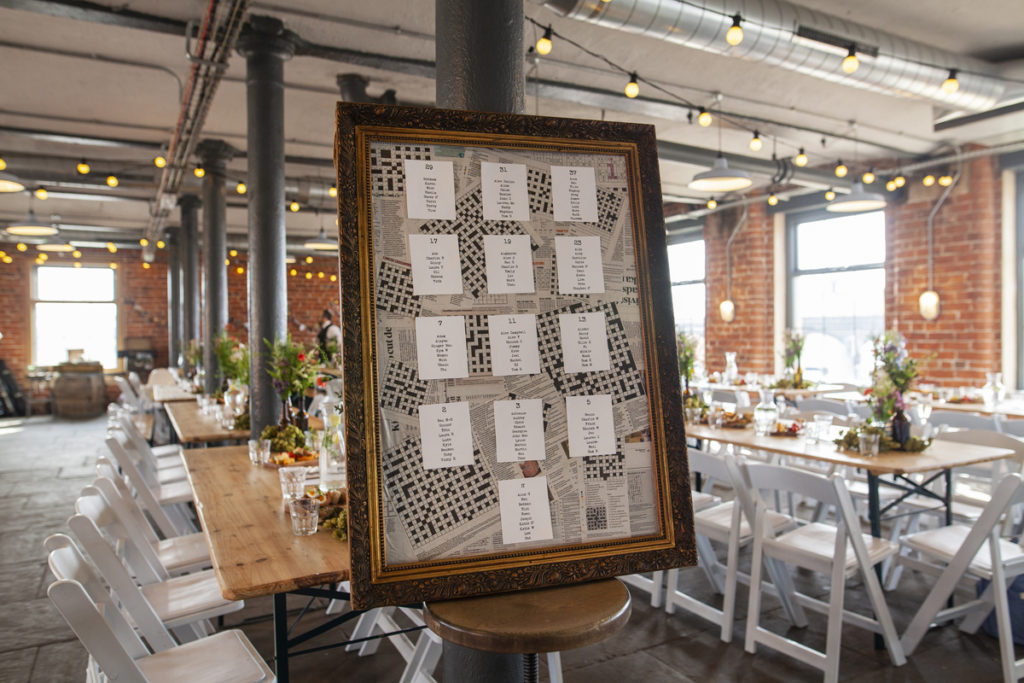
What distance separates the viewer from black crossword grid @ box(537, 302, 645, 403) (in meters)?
1.37

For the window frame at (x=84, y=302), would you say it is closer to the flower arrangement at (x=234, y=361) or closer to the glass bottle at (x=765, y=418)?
the flower arrangement at (x=234, y=361)

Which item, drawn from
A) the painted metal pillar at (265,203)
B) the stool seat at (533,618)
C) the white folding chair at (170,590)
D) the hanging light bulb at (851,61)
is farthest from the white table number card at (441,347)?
the hanging light bulb at (851,61)

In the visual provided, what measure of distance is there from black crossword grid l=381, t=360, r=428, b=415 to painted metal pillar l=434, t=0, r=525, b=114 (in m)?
0.75

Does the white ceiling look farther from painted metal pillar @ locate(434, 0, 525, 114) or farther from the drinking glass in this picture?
the drinking glass

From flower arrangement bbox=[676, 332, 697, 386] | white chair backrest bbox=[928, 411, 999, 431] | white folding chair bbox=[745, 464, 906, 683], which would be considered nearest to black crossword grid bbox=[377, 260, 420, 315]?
white folding chair bbox=[745, 464, 906, 683]

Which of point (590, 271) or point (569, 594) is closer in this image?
point (569, 594)

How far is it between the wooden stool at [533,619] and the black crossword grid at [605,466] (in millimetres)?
208

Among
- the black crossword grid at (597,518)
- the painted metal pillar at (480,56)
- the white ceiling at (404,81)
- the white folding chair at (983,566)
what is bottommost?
the white folding chair at (983,566)

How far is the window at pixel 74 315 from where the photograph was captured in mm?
14703

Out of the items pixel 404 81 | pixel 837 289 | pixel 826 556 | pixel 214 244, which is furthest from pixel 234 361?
pixel 837 289

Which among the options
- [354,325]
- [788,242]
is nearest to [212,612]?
[354,325]

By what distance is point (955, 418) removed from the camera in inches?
204

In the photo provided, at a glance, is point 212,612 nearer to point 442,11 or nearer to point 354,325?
point 354,325

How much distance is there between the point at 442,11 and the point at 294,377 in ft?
8.51
